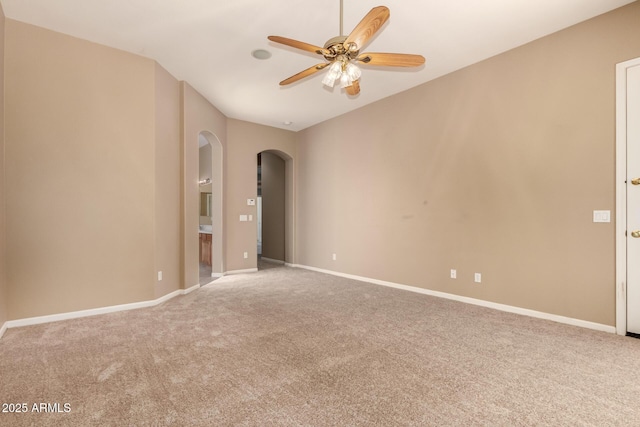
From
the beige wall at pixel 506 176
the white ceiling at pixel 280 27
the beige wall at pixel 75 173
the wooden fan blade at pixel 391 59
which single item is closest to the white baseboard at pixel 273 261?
the beige wall at pixel 506 176

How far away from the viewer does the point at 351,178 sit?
591cm

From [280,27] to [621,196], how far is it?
3824mm

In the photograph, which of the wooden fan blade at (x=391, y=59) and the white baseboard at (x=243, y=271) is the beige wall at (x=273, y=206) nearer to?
the white baseboard at (x=243, y=271)

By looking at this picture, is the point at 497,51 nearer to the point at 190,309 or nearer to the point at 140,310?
the point at 190,309

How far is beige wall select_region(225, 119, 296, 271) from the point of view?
20.8 ft

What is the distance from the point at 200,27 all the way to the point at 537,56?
148 inches

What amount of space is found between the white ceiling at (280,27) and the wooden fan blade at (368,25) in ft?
2.89

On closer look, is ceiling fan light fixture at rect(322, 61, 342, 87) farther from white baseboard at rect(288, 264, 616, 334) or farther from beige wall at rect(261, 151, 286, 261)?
beige wall at rect(261, 151, 286, 261)

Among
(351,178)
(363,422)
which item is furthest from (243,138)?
(363,422)

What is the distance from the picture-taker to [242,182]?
21.3 ft

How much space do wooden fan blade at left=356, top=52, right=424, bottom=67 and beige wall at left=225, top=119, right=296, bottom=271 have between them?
14.5 feet

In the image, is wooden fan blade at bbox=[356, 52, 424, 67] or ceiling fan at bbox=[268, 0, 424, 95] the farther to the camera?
wooden fan blade at bbox=[356, 52, 424, 67]

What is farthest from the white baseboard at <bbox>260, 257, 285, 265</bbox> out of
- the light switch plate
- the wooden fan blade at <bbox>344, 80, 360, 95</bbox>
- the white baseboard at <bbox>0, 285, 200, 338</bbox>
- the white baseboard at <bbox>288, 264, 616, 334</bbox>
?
the light switch plate

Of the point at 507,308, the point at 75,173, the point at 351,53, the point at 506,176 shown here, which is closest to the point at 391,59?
the point at 351,53
